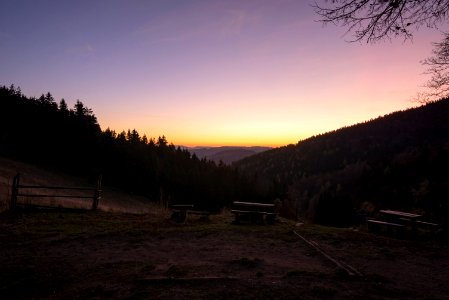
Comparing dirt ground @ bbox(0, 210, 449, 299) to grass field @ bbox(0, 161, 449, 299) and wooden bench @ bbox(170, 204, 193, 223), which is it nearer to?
grass field @ bbox(0, 161, 449, 299)

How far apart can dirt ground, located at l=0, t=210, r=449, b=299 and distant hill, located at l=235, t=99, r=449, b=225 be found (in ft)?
31.5

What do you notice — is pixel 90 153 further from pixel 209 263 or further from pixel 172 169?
pixel 209 263

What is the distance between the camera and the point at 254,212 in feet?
55.7

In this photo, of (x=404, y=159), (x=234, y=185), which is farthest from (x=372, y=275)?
(x=404, y=159)

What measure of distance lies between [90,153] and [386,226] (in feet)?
191

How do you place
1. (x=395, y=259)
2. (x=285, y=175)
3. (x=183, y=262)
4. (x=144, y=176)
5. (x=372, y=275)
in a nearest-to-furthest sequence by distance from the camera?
(x=372, y=275) < (x=183, y=262) < (x=395, y=259) < (x=144, y=176) < (x=285, y=175)

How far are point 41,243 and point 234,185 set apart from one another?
73.9 metres

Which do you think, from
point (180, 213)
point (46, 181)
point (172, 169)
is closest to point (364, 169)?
point (172, 169)

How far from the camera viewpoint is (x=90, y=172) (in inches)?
2453

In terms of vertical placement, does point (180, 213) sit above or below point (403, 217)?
below

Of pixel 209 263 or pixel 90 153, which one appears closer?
pixel 209 263

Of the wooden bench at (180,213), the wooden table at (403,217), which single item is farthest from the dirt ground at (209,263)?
the wooden bench at (180,213)

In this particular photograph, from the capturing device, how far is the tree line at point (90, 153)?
60969 mm

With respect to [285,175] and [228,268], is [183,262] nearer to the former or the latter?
[228,268]
